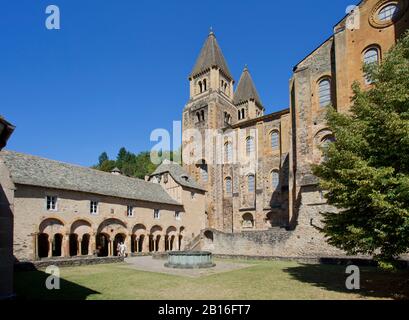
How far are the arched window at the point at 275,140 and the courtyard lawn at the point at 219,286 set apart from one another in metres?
22.8

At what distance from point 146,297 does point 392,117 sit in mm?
10065

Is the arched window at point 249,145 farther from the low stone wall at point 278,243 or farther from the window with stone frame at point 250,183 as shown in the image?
the low stone wall at point 278,243

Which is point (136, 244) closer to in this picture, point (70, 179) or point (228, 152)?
point (70, 179)

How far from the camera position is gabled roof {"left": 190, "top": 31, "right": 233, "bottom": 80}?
4788 cm

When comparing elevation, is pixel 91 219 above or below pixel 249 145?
below

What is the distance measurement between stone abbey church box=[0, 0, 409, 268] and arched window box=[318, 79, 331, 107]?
0.30 feet

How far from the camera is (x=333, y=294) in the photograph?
36.0 ft

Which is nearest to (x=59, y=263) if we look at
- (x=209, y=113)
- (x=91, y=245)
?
(x=91, y=245)

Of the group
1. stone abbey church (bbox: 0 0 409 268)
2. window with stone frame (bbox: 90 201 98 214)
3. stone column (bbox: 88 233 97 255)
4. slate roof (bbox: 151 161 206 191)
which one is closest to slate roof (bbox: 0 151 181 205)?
stone abbey church (bbox: 0 0 409 268)

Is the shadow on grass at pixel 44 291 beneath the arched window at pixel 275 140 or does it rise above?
beneath

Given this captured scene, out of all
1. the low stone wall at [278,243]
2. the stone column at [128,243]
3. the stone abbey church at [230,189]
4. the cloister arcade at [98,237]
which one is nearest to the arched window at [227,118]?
the stone abbey church at [230,189]

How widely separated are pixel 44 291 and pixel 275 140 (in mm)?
31478

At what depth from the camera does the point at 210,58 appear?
48.2 m

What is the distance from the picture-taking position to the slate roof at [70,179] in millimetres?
23109
